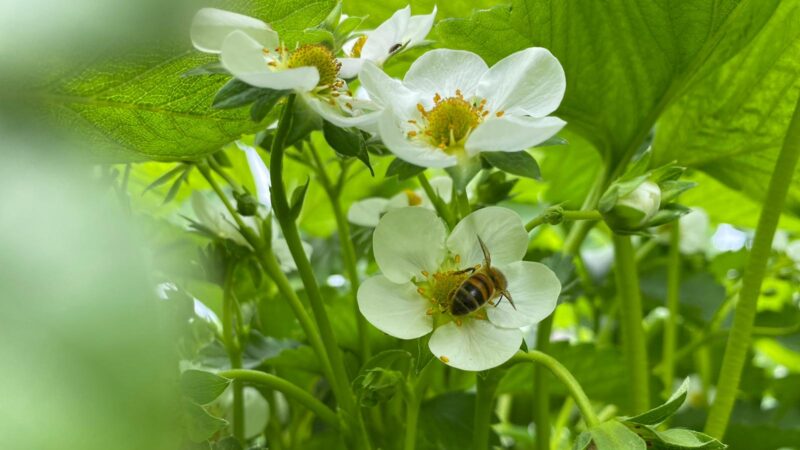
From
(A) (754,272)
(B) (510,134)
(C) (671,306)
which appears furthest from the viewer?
(C) (671,306)

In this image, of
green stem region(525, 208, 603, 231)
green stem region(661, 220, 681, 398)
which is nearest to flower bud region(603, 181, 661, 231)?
green stem region(525, 208, 603, 231)

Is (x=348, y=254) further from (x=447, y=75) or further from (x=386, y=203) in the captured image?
(x=447, y=75)

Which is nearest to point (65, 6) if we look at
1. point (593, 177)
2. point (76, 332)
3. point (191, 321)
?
point (76, 332)

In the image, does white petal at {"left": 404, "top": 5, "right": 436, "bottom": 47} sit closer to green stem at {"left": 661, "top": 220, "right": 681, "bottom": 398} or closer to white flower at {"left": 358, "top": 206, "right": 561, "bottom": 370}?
white flower at {"left": 358, "top": 206, "right": 561, "bottom": 370}

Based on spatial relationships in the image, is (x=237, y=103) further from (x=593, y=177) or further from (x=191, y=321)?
(x=593, y=177)

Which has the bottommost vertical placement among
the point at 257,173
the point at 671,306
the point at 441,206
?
the point at 671,306

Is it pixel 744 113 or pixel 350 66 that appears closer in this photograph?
pixel 350 66

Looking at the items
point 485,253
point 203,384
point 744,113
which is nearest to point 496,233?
point 485,253
